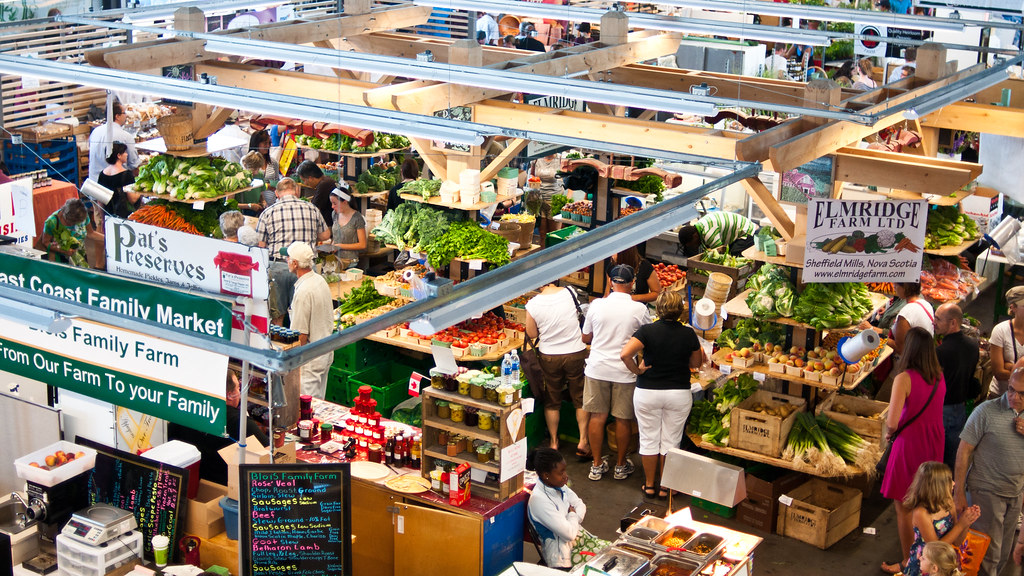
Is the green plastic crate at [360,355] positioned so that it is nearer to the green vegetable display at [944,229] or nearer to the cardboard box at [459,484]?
the cardboard box at [459,484]

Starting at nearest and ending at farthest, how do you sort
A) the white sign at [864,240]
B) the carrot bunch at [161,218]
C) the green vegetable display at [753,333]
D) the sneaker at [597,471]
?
the white sign at [864,240], the green vegetable display at [753,333], the sneaker at [597,471], the carrot bunch at [161,218]

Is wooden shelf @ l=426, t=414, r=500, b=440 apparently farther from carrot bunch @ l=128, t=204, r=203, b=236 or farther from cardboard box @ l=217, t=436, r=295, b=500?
carrot bunch @ l=128, t=204, r=203, b=236

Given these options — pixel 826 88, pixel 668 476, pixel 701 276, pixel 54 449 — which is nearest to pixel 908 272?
pixel 826 88

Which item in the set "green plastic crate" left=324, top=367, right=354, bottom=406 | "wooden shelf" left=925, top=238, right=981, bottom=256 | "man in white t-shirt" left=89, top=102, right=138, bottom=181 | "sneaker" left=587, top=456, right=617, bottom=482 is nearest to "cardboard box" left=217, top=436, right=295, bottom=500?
"green plastic crate" left=324, top=367, right=354, bottom=406

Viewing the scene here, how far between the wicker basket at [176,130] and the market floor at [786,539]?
13.6 ft

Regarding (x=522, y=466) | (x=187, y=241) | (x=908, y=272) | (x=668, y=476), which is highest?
(x=187, y=241)

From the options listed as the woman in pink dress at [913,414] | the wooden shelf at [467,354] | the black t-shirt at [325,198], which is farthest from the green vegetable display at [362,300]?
the woman in pink dress at [913,414]

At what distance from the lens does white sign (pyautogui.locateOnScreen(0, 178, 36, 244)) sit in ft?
29.1

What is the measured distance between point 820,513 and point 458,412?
2649mm

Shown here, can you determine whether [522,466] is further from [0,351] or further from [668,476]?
[0,351]

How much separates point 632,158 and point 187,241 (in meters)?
6.48

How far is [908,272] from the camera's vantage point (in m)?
7.42

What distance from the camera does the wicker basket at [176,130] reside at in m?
9.28

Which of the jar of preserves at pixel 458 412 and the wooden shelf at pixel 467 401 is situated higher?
the wooden shelf at pixel 467 401
